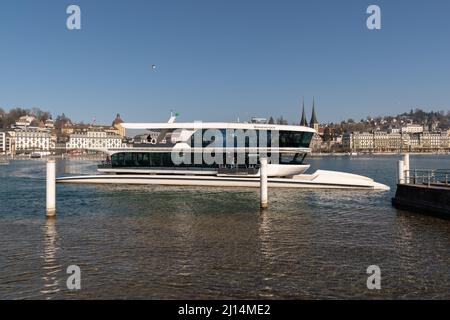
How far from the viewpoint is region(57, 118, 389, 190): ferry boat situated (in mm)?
36875

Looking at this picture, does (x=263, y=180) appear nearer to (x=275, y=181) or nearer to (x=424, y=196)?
(x=424, y=196)

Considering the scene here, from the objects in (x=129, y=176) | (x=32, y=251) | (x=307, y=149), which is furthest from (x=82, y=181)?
(x=32, y=251)

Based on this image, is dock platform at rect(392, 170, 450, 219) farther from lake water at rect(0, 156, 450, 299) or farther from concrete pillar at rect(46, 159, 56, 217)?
concrete pillar at rect(46, 159, 56, 217)

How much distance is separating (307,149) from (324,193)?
17.3ft

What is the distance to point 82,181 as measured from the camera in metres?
42.6

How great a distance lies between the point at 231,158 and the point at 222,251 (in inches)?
918

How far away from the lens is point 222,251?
1488 cm

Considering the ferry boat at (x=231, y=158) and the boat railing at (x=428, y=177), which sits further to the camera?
the ferry boat at (x=231, y=158)

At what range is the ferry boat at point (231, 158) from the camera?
3688 centimetres

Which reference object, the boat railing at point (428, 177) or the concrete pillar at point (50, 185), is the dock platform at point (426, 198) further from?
the concrete pillar at point (50, 185)

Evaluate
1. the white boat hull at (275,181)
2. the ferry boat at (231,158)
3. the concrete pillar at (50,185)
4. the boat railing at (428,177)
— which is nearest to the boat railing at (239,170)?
the ferry boat at (231,158)

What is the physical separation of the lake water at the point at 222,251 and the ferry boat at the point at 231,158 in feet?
33.1

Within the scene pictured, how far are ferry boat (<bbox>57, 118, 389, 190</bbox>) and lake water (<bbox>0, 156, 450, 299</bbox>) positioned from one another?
33.1ft
